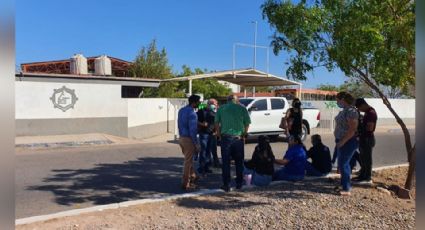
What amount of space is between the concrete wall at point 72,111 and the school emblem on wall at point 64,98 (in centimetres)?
11

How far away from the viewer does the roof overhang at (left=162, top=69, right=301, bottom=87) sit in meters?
20.3

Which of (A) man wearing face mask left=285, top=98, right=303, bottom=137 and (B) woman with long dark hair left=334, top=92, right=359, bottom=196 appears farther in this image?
(A) man wearing face mask left=285, top=98, right=303, bottom=137

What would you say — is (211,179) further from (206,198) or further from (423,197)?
(423,197)

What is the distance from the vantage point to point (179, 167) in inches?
391

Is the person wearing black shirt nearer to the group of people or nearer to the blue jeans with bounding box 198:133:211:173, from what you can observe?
the group of people

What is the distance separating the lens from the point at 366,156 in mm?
7547

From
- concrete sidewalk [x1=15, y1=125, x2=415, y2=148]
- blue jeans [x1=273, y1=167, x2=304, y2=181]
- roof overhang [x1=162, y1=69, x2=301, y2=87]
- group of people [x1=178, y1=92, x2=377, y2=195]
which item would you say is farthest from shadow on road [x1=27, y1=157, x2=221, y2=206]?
roof overhang [x1=162, y1=69, x2=301, y2=87]

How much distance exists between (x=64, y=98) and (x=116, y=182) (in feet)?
31.5

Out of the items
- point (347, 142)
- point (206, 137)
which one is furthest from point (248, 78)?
point (347, 142)

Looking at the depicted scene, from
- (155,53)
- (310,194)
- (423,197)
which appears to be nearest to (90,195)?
(310,194)

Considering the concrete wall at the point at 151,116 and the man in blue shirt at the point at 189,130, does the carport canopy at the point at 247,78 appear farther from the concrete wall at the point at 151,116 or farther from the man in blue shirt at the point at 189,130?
the man in blue shirt at the point at 189,130

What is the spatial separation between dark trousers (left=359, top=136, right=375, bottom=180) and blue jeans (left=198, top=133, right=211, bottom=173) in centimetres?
330

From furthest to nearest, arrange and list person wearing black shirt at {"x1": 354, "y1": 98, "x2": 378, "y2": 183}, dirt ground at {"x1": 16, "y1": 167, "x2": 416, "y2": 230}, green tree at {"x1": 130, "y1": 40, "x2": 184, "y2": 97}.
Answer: green tree at {"x1": 130, "y1": 40, "x2": 184, "y2": 97} < person wearing black shirt at {"x1": 354, "y1": 98, "x2": 378, "y2": 183} < dirt ground at {"x1": 16, "y1": 167, "x2": 416, "y2": 230}

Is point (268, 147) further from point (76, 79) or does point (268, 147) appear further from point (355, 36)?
point (76, 79)
